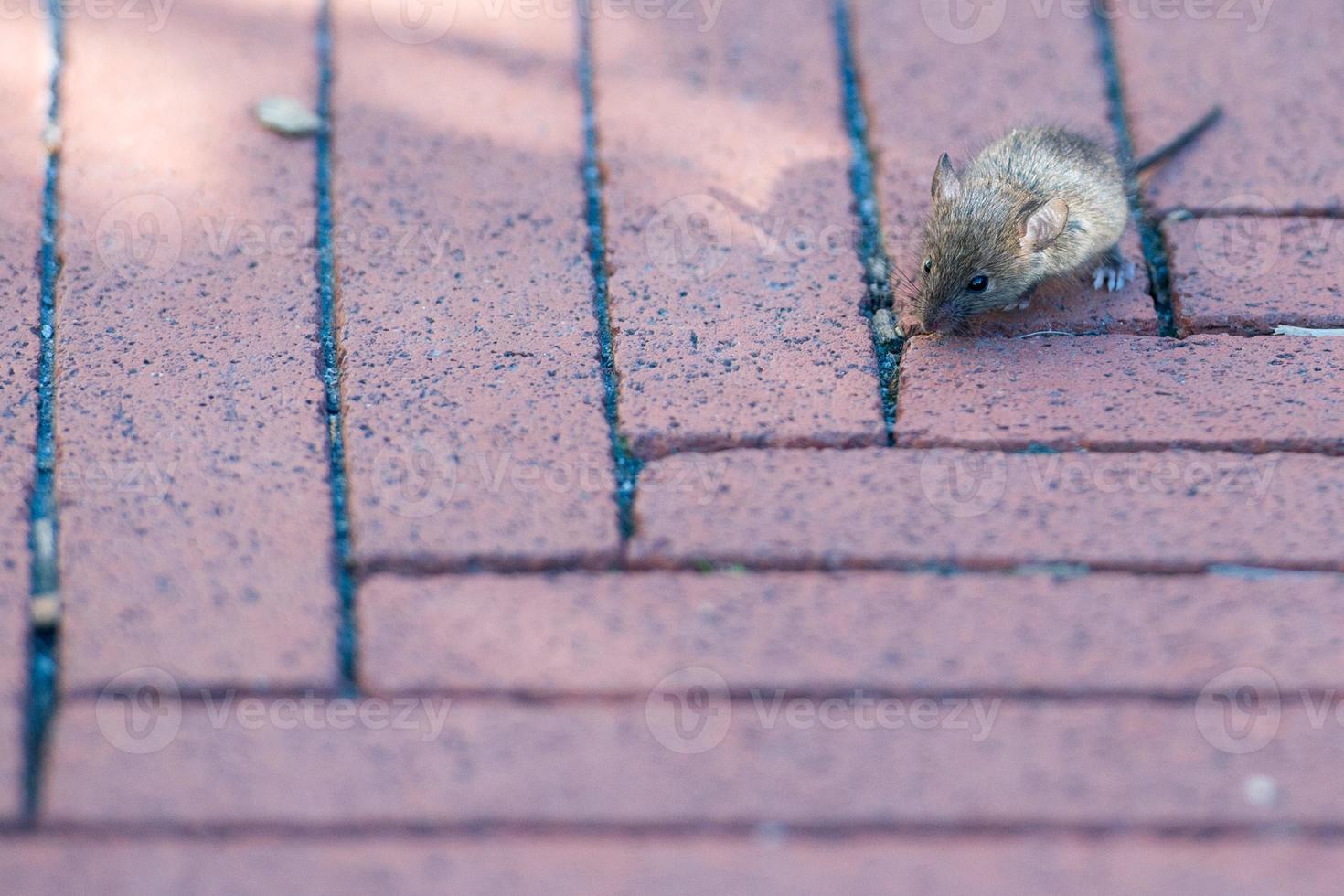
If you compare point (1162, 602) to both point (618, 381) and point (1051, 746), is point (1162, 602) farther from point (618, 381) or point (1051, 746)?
point (618, 381)

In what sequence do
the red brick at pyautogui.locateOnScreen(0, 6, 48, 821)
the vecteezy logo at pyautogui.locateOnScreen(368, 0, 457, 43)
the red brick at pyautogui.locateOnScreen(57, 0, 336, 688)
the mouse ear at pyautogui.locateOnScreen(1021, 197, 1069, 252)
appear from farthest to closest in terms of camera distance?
the vecteezy logo at pyautogui.locateOnScreen(368, 0, 457, 43), the mouse ear at pyautogui.locateOnScreen(1021, 197, 1069, 252), the red brick at pyautogui.locateOnScreen(57, 0, 336, 688), the red brick at pyautogui.locateOnScreen(0, 6, 48, 821)

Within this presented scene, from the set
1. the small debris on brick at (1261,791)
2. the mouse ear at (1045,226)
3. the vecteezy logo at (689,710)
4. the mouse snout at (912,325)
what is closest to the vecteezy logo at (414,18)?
the mouse snout at (912,325)

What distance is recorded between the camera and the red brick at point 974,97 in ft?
11.1

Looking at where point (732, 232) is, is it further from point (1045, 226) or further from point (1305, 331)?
point (1305, 331)

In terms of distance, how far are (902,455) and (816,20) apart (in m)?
1.55

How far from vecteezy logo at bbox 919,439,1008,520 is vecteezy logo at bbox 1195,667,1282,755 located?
0.55 m

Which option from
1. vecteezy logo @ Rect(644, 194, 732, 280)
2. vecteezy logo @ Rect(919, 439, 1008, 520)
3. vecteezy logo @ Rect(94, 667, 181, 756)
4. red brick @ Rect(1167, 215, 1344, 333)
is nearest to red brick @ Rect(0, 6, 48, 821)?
vecteezy logo @ Rect(94, 667, 181, 756)

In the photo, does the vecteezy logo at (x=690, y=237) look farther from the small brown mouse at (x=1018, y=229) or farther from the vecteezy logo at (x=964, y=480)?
the vecteezy logo at (x=964, y=480)

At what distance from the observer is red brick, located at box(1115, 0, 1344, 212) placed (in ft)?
11.6

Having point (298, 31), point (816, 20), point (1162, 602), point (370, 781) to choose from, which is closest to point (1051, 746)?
point (1162, 602)

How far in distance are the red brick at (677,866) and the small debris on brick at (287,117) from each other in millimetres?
1907

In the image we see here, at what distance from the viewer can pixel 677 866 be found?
2248 mm

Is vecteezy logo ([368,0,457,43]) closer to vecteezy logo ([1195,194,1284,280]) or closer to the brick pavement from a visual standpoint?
the brick pavement

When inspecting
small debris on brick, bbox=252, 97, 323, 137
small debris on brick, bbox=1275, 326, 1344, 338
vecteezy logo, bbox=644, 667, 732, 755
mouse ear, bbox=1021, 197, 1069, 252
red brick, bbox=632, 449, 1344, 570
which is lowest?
vecteezy logo, bbox=644, 667, 732, 755
